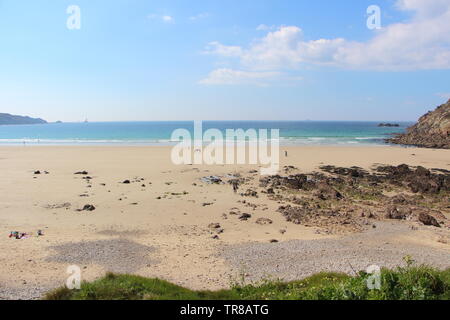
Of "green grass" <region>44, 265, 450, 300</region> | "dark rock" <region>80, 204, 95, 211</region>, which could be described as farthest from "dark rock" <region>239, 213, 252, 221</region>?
"dark rock" <region>80, 204, 95, 211</region>

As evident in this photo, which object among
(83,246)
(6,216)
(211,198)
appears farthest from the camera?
(211,198)

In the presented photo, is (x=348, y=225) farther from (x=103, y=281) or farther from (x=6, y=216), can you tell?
(x=6, y=216)

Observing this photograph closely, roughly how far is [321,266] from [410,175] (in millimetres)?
21096

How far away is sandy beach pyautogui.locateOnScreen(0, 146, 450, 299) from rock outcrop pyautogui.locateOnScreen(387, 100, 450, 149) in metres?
48.9

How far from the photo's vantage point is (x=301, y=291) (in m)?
6.77

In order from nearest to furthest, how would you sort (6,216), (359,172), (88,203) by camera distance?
(6,216)
(88,203)
(359,172)

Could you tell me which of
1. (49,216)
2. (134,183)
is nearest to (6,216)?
(49,216)

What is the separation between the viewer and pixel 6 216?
16.2m

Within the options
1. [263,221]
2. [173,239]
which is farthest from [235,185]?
[173,239]

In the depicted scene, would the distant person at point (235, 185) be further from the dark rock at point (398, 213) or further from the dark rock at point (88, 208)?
the dark rock at point (398, 213)

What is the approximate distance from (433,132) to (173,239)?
2845 inches

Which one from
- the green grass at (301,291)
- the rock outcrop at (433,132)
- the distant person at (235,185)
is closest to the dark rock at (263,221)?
the distant person at (235,185)

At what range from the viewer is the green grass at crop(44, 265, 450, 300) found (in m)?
6.03

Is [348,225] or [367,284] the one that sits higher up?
[367,284]
